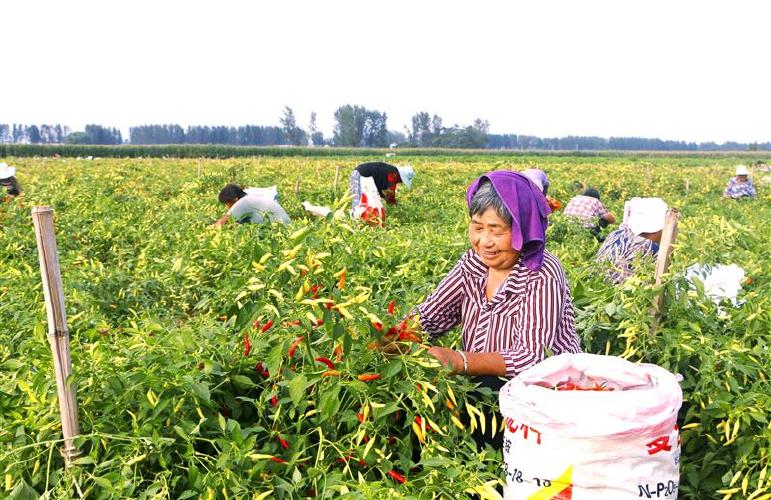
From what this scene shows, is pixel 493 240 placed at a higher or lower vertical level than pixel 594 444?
higher

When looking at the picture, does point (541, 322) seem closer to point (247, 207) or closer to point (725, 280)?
point (725, 280)

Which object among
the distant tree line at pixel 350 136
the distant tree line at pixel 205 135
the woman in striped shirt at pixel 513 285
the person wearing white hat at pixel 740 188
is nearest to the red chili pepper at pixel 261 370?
the woman in striped shirt at pixel 513 285

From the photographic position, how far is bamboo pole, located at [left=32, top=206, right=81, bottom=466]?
1638mm

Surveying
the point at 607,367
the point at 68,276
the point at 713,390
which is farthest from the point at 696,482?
the point at 68,276

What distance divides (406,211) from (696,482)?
336 inches

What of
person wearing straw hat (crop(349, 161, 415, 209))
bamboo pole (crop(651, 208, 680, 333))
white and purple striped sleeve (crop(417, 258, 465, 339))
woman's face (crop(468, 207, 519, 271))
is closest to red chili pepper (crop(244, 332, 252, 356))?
white and purple striped sleeve (crop(417, 258, 465, 339))

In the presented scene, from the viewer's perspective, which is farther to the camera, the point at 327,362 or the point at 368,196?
the point at 368,196

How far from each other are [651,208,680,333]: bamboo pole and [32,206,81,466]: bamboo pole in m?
1.95

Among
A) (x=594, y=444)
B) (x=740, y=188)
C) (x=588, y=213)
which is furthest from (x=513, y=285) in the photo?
(x=740, y=188)

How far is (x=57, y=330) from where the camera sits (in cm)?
167

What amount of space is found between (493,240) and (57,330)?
4.49 ft

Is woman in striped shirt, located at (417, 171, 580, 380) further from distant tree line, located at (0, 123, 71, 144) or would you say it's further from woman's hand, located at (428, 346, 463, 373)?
distant tree line, located at (0, 123, 71, 144)

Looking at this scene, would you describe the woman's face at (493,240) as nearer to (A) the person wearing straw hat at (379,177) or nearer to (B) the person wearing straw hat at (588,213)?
(B) the person wearing straw hat at (588,213)

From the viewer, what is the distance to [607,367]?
76.7 inches
